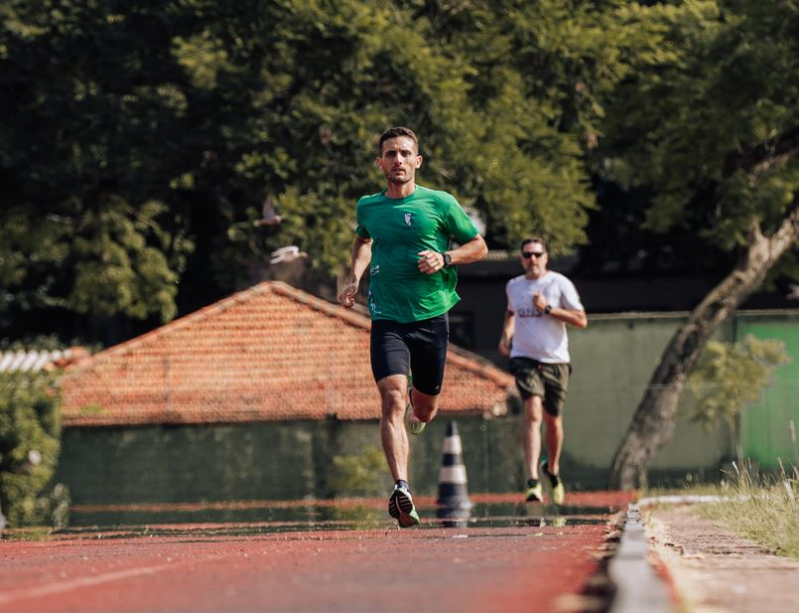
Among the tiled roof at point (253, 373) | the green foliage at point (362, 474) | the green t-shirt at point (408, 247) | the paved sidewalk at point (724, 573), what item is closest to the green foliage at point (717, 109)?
the tiled roof at point (253, 373)

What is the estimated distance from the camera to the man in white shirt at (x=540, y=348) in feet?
47.9

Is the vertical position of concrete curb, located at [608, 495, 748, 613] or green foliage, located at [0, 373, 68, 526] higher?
green foliage, located at [0, 373, 68, 526]

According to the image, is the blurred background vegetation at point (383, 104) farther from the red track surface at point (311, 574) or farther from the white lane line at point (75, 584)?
the white lane line at point (75, 584)

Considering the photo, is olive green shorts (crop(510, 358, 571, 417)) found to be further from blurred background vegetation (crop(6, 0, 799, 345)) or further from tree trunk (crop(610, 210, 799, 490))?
tree trunk (crop(610, 210, 799, 490))

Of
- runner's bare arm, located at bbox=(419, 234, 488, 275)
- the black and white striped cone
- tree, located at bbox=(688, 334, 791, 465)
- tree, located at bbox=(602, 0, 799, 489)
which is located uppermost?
tree, located at bbox=(602, 0, 799, 489)

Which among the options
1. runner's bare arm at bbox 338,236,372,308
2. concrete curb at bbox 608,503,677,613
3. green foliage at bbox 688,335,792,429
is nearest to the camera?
concrete curb at bbox 608,503,677,613

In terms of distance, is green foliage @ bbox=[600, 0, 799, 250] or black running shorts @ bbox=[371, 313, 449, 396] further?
green foliage @ bbox=[600, 0, 799, 250]

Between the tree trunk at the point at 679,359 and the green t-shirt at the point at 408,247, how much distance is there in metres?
18.9

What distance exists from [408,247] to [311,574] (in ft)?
13.9

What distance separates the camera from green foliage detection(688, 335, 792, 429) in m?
29.0

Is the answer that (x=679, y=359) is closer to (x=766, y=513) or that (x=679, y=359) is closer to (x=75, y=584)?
(x=766, y=513)

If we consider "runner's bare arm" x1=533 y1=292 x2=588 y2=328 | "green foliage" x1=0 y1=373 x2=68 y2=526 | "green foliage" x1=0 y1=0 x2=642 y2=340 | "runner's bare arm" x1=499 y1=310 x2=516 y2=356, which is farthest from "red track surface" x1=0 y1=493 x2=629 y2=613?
"green foliage" x1=0 y1=0 x2=642 y2=340

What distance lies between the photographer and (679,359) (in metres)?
30.5

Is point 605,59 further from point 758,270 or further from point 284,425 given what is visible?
point 284,425
